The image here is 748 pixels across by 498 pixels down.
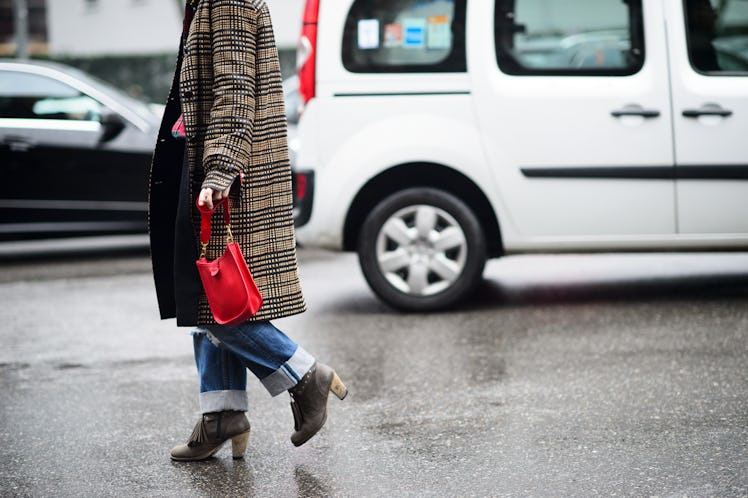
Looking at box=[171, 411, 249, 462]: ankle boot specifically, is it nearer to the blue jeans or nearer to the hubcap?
the blue jeans

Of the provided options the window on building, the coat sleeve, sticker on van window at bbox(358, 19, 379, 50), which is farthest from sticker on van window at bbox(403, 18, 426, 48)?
the window on building

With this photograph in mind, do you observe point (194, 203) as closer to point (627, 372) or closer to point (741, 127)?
point (627, 372)

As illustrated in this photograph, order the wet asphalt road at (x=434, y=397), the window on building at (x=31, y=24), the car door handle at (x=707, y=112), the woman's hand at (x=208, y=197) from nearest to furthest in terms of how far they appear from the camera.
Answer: the woman's hand at (x=208, y=197) → the wet asphalt road at (x=434, y=397) → the car door handle at (x=707, y=112) → the window on building at (x=31, y=24)

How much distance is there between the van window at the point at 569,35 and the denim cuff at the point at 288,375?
3.27m

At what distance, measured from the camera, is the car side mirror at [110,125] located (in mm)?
9789

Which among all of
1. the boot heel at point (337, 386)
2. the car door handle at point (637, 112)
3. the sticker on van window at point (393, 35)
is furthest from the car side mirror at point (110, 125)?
the boot heel at point (337, 386)

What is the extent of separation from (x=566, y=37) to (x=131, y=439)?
3.61 m

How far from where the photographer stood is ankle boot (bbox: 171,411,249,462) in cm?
427

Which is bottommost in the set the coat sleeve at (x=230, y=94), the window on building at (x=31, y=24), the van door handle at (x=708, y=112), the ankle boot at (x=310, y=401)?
the ankle boot at (x=310, y=401)

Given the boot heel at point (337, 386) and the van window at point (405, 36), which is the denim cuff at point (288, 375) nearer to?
the boot heel at point (337, 386)

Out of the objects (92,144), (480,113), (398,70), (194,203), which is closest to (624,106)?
(480,113)

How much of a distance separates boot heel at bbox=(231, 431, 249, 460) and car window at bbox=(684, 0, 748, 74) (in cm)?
382

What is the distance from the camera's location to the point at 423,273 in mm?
7086

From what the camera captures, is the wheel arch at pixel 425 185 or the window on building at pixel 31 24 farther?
the window on building at pixel 31 24
